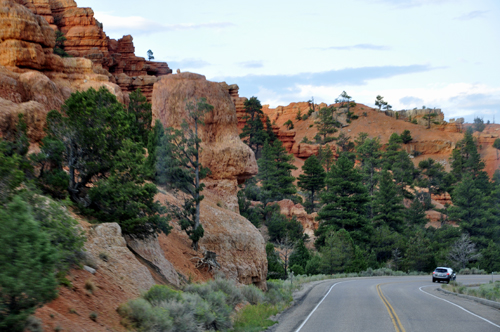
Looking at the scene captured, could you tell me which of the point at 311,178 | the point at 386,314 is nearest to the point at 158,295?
the point at 386,314

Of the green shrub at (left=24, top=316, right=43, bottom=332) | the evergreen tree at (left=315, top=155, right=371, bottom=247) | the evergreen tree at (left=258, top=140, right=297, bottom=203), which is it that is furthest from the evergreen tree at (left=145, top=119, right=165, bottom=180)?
the evergreen tree at (left=258, top=140, right=297, bottom=203)

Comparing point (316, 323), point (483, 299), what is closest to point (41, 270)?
point (316, 323)

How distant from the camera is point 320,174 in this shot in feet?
244

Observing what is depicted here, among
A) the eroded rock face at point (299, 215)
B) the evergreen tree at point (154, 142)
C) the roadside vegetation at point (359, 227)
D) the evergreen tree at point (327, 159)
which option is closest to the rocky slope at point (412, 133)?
the evergreen tree at point (327, 159)

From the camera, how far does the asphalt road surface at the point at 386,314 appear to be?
49.0 ft

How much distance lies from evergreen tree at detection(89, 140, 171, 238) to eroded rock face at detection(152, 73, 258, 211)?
45.1 feet

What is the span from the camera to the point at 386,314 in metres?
17.8

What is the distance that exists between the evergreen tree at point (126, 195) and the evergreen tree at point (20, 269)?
8265 mm

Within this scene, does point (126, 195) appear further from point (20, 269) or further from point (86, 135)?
point (20, 269)

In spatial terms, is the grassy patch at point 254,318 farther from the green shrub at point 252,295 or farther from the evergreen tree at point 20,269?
the evergreen tree at point 20,269

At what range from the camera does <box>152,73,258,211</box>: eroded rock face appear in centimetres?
3112

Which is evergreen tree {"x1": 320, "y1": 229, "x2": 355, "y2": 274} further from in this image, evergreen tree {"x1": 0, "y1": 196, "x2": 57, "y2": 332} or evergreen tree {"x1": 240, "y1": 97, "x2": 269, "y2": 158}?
evergreen tree {"x1": 240, "y1": 97, "x2": 269, "y2": 158}

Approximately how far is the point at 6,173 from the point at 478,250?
60.0 m

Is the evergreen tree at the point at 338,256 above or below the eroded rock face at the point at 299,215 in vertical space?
below
